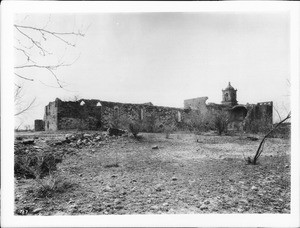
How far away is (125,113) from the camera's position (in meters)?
5.02

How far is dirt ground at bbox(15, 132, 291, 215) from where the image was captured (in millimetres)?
3081

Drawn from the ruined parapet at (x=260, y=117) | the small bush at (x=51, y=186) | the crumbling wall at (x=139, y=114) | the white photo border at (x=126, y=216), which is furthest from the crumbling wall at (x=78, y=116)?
the ruined parapet at (x=260, y=117)

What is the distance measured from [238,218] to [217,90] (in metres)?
2.15

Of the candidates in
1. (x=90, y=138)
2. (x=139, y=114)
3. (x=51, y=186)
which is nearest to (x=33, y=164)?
(x=51, y=186)

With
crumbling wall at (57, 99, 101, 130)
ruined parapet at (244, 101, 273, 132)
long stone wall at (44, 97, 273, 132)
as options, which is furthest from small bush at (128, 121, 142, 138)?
ruined parapet at (244, 101, 273, 132)

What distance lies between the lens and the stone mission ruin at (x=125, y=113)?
15.7 ft

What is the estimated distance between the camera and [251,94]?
4.28 m

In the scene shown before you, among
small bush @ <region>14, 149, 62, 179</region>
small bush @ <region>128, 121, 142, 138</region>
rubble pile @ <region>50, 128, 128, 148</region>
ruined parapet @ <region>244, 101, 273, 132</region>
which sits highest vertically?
ruined parapet @ <region>244, 101, 273, 132</region>

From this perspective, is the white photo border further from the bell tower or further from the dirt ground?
the bell tower

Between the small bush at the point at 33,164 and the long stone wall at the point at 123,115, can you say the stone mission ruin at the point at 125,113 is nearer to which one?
the long stone wall at the point at 123,115

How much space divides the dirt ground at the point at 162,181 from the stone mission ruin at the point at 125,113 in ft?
2.29

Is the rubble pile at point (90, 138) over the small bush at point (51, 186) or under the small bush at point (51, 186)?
over

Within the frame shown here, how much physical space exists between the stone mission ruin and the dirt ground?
70 cm

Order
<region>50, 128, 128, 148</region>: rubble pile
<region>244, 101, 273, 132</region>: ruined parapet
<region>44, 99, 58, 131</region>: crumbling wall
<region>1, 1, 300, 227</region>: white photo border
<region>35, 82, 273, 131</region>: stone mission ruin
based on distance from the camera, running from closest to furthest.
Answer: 1. <region>1, 1, 300, 227</region>: white photo border
2. <region>50, 128, 128, 148</region>: rubble pile
3. <region>244, 101, 273, 132</region>: ruined parapet
4. <region>44, 99, 58, 131</region>: crumbling wall
5. <region>35, 82, 273, 131</region>: stone mission ruin
